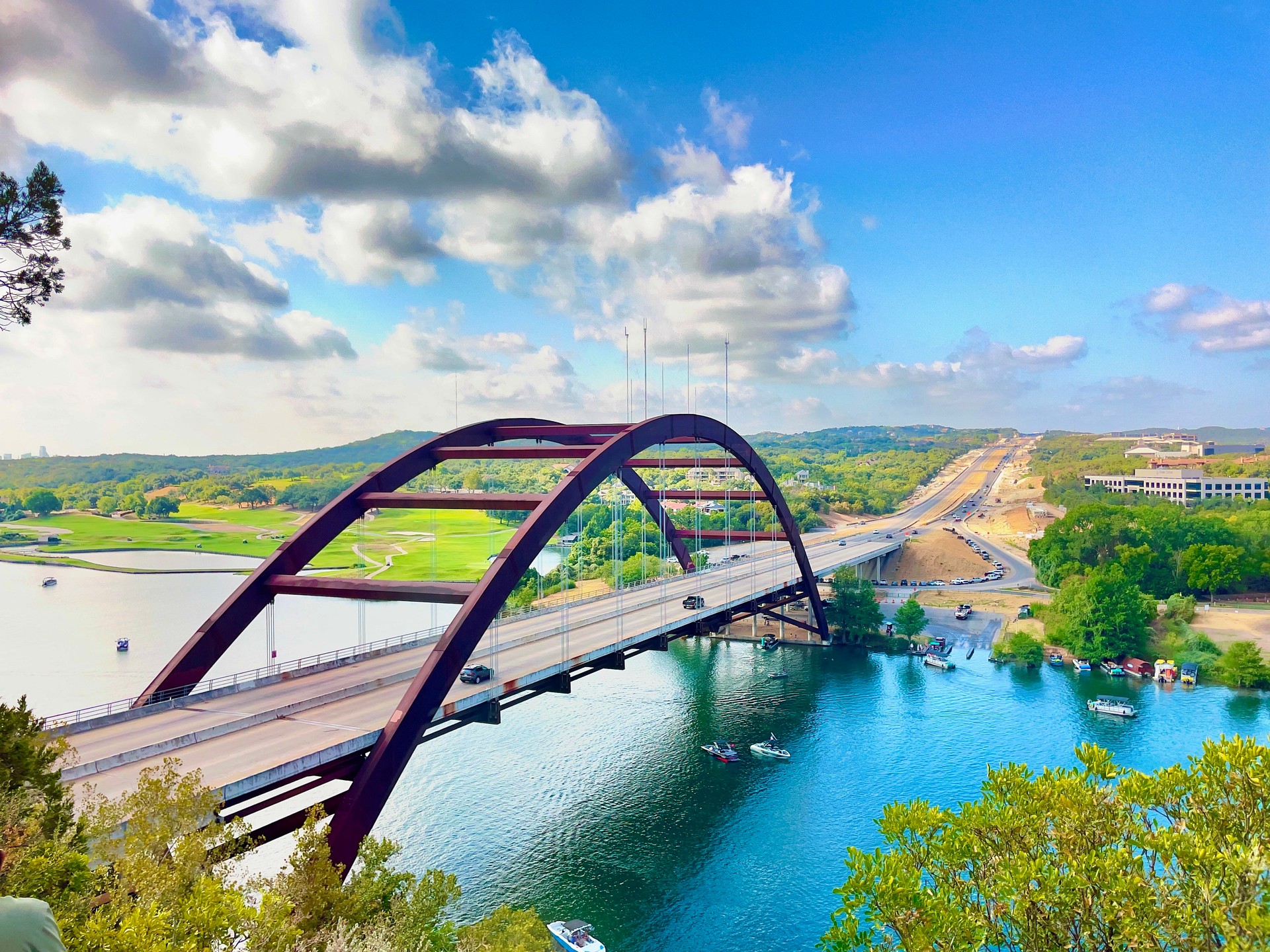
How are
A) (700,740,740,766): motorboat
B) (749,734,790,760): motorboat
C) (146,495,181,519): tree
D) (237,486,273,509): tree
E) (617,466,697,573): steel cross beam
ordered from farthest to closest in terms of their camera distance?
(237,486,273,509): tree → (146,495,181,519): tree → (617,466,697,573): steel cross beam → (749,734,790,760): motorboat → (700,740,740,766): motorboat

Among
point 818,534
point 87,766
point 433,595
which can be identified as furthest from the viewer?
point 818,534

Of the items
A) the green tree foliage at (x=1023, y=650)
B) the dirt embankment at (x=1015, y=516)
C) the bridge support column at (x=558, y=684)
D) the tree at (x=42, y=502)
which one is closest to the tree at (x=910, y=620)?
the green tree foliage at (x=1023, y=650)

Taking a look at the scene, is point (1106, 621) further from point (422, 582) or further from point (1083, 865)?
point (1083, 865)

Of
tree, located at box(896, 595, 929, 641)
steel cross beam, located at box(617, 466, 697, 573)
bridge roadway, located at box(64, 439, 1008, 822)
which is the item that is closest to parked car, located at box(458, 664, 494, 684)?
bridge roadway, located at box(64, 439, 1008, 822)

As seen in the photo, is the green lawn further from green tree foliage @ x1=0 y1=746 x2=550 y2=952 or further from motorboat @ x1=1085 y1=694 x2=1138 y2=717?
green tree foliage @ x1=0 y1=746 x2=550 y2=952

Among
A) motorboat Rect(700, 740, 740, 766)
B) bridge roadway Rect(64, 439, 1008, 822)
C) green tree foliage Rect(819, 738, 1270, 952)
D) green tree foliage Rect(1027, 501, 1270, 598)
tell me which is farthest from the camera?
green tree foliage Rect(1027, 501, 1270, 598)

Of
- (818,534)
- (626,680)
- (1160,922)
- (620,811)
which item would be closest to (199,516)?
(818,534)

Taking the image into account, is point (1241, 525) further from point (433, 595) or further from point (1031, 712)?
point (433, 595)

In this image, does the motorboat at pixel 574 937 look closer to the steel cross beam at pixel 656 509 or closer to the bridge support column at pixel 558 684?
the bridge support column at pixel 558 684
